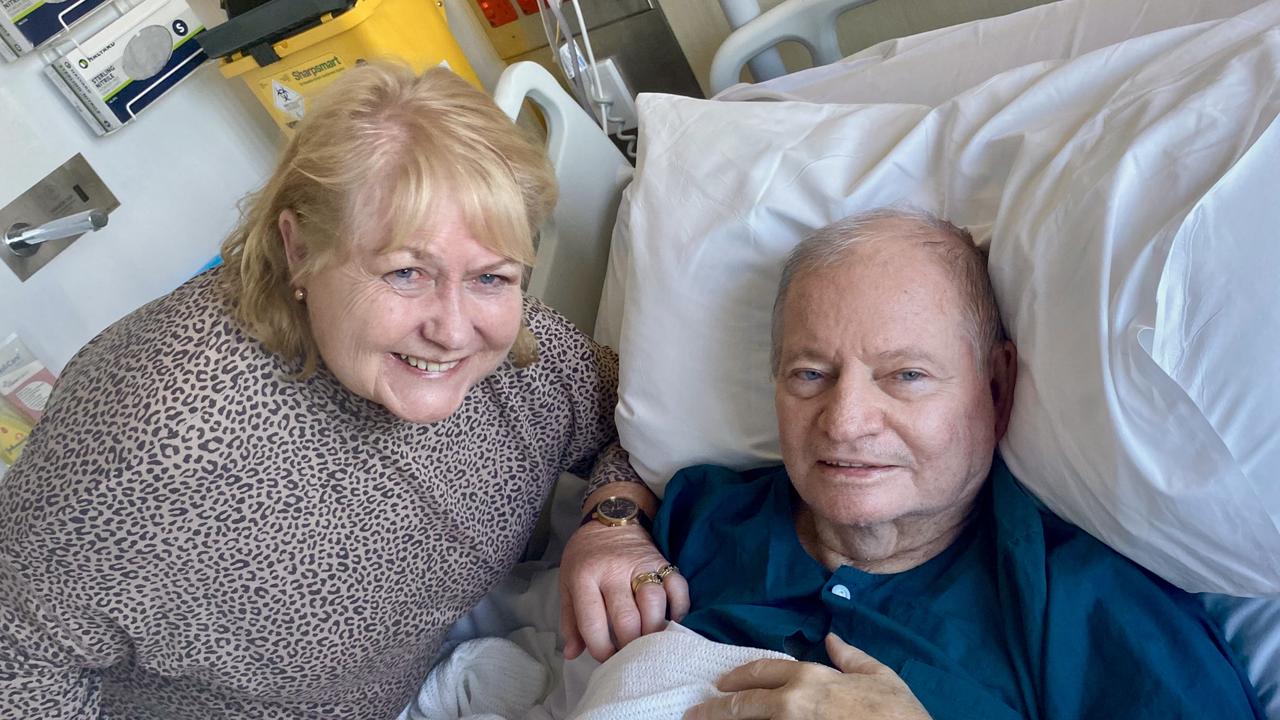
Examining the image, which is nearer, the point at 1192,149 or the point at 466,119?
the point at 1192,149

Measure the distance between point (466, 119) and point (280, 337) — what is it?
36cm

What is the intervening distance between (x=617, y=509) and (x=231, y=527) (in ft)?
1.77

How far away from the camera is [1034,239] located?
1.09 meters

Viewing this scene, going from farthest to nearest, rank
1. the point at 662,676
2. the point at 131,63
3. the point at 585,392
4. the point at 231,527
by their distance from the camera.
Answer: the point at 131,63 < the point at 585,392 < the point at 231,527 < the point at 662,676

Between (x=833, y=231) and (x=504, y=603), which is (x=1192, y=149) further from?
(x=504, y=603)

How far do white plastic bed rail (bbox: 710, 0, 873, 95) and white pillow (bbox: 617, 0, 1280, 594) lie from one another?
1.07 feet

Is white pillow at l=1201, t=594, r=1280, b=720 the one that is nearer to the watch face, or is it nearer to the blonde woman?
the blonde woman

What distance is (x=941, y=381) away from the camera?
113 cm

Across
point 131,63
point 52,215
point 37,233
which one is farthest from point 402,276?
point 131,63

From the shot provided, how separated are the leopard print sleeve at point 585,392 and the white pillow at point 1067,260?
8 cm

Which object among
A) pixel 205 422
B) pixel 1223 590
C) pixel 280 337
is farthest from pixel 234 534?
pixel 1223 590

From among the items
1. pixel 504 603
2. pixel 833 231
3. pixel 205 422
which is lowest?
pixel 504 603

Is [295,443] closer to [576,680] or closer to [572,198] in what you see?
[576,680]

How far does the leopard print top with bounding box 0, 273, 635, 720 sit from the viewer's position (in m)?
1.14
